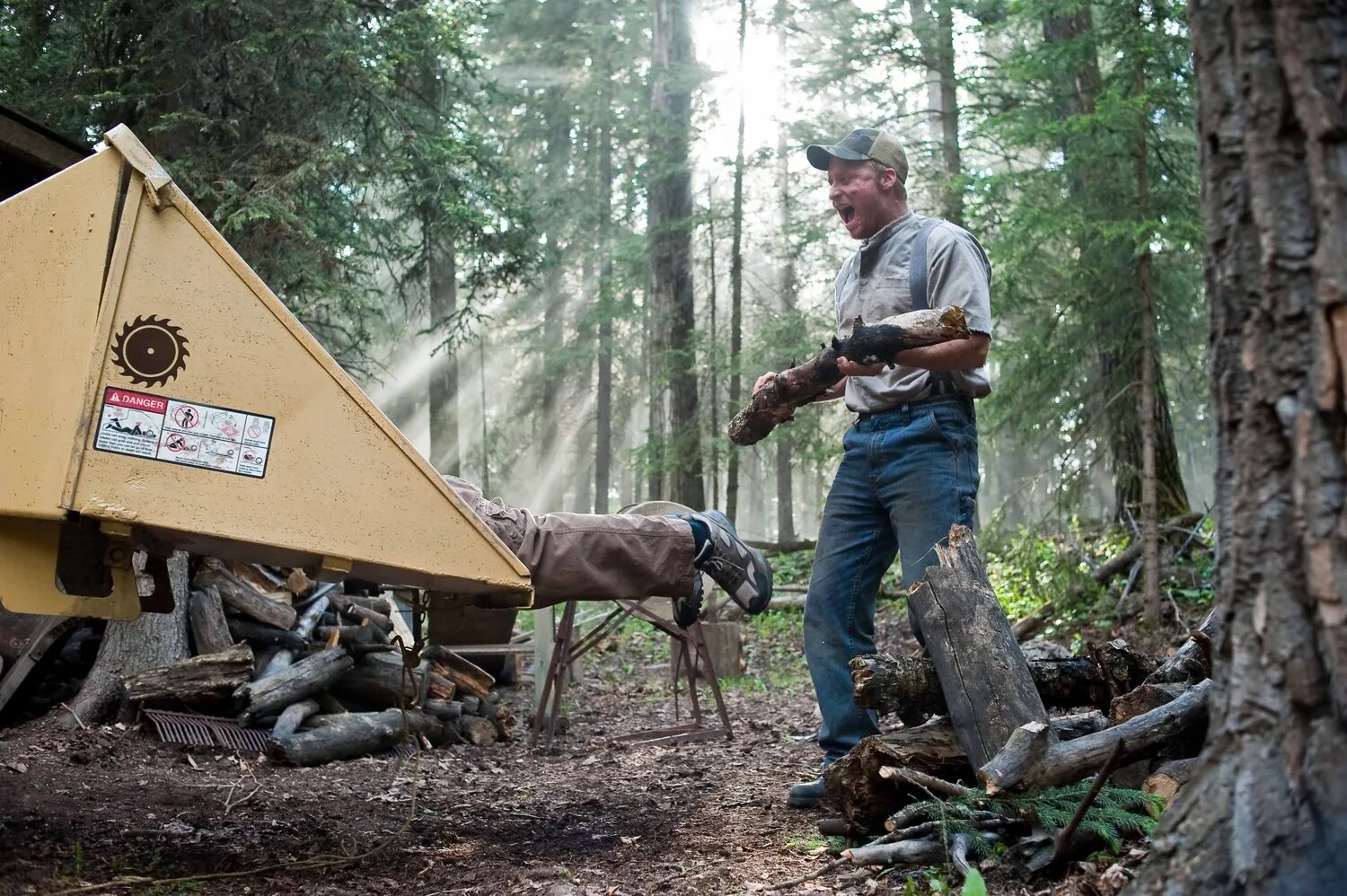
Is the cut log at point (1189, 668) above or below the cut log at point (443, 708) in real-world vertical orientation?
above

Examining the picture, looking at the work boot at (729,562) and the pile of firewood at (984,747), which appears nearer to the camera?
the pile of firewood at (984,747)

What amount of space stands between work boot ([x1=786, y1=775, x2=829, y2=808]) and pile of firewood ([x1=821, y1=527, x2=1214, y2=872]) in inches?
15.8

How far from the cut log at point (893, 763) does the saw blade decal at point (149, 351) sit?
8.51 feet

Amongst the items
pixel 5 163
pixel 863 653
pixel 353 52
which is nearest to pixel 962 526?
pixel 863 653

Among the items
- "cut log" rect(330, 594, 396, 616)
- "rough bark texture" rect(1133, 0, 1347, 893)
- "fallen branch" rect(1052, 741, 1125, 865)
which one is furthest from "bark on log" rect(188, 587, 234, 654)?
"rough bark texture" rect(1133, 0, 1347, 893)

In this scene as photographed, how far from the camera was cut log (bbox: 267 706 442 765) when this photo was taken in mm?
5641

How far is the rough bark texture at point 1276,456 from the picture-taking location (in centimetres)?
189

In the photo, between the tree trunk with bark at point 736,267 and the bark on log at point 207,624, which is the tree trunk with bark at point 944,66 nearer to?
the tree trunk with bark at point 736,267

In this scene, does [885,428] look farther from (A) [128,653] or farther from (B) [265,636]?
(A) [128,653]

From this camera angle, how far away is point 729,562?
178 inches

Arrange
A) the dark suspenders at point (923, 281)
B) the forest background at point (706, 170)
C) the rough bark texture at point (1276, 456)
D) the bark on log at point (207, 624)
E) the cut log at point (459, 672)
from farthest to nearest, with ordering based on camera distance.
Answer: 1. the forest background at point (706, 170)
2. the cut log at point (459, 672)
3. the bark on log at point (207, 624)
4. the dark suspenders at point (923, 281)
5. the rough bark texture at point (1276, 456)

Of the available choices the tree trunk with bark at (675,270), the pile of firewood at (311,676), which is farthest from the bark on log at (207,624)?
the tree trunk with bark at (675,270)

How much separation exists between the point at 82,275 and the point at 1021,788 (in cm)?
329

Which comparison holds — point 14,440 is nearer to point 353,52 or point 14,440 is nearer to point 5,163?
point 5,163
